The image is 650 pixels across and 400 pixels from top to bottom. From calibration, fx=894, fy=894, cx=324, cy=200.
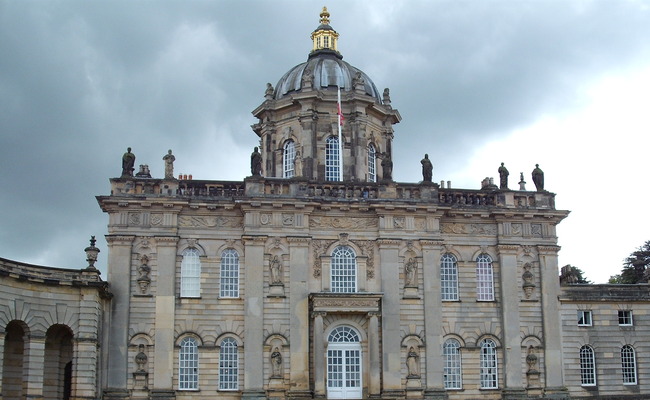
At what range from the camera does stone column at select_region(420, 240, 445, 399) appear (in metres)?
41.3

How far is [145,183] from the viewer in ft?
136

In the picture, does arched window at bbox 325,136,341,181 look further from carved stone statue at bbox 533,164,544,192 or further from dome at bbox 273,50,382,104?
carved stone statue at bbox 533,164,544,192

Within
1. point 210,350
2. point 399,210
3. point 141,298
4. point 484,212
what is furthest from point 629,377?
point 141,298

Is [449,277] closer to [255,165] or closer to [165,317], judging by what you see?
[255,165]

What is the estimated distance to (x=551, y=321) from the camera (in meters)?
43.0

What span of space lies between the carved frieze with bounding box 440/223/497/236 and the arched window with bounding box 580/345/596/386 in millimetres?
7275

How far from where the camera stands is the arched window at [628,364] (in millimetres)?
43938

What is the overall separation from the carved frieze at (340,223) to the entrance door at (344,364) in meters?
4.74

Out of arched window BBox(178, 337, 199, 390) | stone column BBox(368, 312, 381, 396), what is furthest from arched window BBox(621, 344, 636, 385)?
arched window BBox(178, 337, 199, 390)

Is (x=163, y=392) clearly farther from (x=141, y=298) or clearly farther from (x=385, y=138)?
Answer: (x=385, y=138)

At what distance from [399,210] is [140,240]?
12161mm

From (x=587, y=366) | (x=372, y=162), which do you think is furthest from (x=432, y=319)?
(x=372, y=162)

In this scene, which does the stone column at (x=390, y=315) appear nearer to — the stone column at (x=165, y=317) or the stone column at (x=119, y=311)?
the stone column at (x=165, y=317)

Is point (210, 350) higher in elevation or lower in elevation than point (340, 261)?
lower
